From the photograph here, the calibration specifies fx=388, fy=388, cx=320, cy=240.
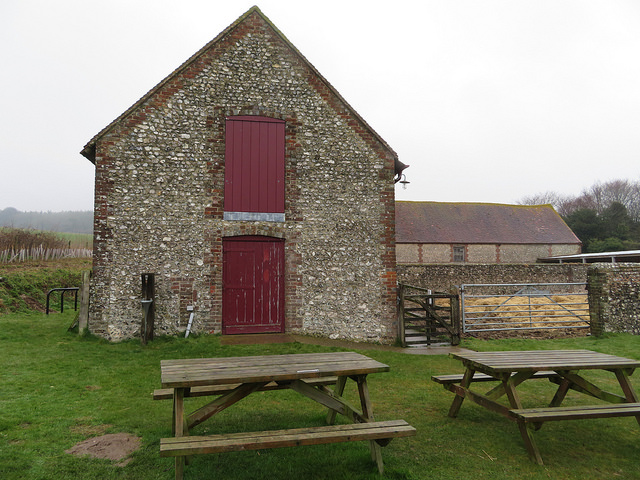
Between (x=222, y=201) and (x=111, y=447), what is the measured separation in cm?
633

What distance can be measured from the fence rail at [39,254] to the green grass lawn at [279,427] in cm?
1228

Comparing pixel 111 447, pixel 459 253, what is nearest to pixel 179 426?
pixel 111 447

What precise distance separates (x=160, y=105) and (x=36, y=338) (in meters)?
6.09

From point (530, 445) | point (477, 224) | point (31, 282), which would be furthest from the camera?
point (477, 224)

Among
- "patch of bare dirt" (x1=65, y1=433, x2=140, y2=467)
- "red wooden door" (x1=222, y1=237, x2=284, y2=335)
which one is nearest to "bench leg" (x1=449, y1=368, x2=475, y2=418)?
"patch of bare dirt" (x1=65, y1=433, x2=140, y2=467)

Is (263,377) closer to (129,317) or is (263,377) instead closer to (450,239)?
(129,317)

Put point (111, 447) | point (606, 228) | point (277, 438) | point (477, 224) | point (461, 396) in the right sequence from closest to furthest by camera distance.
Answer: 1. point (277, 438)
2. point (111, 447)
3. point (461, 396)
4. point (477, 224)
5. point (606, 228)

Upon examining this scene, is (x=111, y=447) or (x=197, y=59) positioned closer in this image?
(x=111, y=447)

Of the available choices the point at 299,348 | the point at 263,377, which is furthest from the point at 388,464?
the point at 299,348

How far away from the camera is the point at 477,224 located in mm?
31797

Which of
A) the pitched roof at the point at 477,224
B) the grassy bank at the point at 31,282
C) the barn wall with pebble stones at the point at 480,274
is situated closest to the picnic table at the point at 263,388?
the grassy bank at the point at 31,282

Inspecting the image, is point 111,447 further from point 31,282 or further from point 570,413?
point 31,282

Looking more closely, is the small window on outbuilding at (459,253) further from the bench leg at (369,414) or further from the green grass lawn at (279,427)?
the bench leg at (369,414)

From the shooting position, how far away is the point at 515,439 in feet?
13.6
